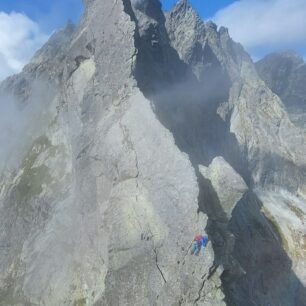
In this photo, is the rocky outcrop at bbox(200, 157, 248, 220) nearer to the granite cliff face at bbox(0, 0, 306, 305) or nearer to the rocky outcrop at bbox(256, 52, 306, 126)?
the granite cliff face at bbox(0, 0, 306, 305)

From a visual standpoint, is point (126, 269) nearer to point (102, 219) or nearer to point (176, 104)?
point (102, 219)

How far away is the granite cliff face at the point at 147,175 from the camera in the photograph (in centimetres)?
4275

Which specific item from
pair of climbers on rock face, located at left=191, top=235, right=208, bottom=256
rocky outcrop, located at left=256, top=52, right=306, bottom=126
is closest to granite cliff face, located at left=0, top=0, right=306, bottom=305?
pair of climbers on rock face, located at left=191, top=235, right=208, bottom=256

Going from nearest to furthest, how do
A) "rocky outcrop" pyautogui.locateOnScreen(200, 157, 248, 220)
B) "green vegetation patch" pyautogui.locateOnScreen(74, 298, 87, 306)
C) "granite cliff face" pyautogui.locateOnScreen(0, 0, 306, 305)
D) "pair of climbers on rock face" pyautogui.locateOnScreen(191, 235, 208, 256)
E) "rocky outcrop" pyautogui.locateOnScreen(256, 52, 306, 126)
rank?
"pair of climbers on rock face" pyautogui.locateOnScreen(191, 235, 208, 256), "granite cliff face" pyautogui.locateOnScreen(0, 0, 306, 305), "rocky outcrop" pyautogui.locateOnScreen(200, 157, 248, 220), "green vegetation patch" pyautogui.locateOnScreen(74, 298, 87, 306), "rocky outcrop" pyautogui.locateOnScreen(256, 52, 306, 126)

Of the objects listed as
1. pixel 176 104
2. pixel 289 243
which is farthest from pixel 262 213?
pixel 176 104

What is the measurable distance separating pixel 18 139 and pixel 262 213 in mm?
40547

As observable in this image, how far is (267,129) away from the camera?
88.5m

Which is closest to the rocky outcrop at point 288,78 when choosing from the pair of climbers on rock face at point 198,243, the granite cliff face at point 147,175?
the granite cliff face at point 147,175

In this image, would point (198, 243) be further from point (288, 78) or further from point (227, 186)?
point (288, 78)

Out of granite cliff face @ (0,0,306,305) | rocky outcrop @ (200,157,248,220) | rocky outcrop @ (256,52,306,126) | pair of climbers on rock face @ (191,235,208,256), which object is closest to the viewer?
pair of climbers on rock face @ (191,235,208,256)

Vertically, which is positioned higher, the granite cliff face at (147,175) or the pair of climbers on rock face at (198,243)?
the granite cliff face at (147,175)

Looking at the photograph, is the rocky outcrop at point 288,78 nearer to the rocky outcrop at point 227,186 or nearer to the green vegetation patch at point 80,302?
the rocky outcrop at point 227,186

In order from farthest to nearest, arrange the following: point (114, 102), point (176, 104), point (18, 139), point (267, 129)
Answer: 1. point (267, 129)
2. point (18, 139)
3. point (176, 104)
4. point (114, 102)

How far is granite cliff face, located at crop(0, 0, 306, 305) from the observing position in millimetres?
42750
